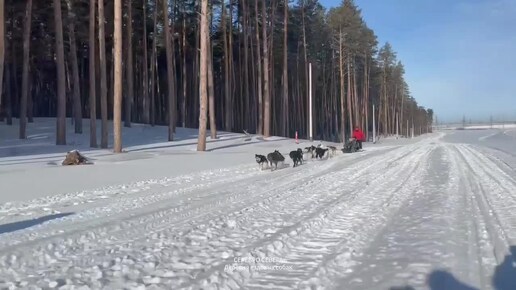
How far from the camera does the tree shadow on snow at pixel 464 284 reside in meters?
5.54

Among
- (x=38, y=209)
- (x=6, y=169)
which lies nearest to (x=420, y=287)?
(x=38, y=209)

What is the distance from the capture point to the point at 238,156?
27.6 m

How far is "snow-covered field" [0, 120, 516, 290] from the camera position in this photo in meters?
5.89

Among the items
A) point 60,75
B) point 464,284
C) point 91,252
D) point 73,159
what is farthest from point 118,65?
point 464,284

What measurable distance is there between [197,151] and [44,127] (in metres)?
16.3

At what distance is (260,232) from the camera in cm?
819

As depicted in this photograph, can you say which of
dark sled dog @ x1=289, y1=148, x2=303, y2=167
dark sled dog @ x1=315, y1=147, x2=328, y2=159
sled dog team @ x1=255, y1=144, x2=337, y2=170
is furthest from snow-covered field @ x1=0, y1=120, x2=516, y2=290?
dark sled dog @ x1=315, y1=147, x2=328, y2=159

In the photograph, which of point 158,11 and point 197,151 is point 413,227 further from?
point 158,11

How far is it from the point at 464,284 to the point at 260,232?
3.26m

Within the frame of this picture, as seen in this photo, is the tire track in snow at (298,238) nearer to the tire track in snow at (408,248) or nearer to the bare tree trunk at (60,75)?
the tire track in snow at (408,248)

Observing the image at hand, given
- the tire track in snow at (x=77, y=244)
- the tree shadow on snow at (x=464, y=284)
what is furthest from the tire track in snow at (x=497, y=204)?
the tire track in snow at (x=77, y=244)

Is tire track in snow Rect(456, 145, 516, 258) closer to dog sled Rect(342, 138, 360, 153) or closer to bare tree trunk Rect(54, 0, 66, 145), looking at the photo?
dog sled Rect(342, 138, 360, 153)

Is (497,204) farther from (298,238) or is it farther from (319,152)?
(319,152)

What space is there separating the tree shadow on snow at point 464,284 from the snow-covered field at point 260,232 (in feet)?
0.04
